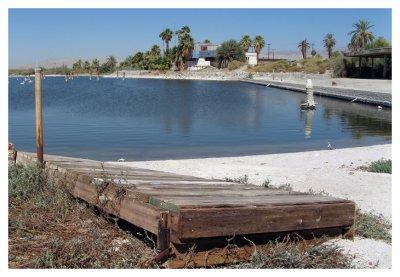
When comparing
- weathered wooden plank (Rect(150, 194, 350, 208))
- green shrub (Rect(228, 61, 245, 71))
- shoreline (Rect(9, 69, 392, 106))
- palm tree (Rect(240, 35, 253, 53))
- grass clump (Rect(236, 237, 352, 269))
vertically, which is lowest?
grass clump (Rect(236, 237, 352, 269))

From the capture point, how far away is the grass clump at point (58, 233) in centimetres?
407

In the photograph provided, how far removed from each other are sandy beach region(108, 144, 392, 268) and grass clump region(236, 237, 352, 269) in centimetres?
22

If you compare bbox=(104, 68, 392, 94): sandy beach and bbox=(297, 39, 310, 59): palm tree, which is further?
bbox=(297, 39, 310, 59): palm tree

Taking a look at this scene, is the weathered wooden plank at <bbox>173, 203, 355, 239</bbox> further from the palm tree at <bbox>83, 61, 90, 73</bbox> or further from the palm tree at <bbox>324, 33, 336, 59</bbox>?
the palm tree at <bbox>83, 61, 90, 73</bbox>

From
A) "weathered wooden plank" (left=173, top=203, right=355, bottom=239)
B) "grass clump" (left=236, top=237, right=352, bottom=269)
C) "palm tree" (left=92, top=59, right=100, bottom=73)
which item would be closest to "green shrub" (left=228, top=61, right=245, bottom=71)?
"palm tree" (left=92, top=59, right=100, bottom=73)

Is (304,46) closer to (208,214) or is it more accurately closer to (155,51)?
(155,51)

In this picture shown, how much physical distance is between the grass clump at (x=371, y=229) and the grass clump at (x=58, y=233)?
2.48m

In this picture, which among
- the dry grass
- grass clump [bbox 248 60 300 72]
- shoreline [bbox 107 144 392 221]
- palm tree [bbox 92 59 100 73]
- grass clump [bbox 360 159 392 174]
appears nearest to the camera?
shoreline [bbox 107 144 392 221]

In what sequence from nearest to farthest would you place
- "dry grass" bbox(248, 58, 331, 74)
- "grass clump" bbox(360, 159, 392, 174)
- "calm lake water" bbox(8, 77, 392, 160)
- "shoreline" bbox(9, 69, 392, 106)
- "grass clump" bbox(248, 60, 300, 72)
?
Result: "grass clump" bbox(360, 159, 392, 174) → "calm lake water" bbox(8, 77, 392, 160) → "shoreline" bbox(9, 69, 392, 106) → "dry grass" bbox(248, 58, 331, 74) → "grass clump" bbox(248, 60, 300, 72)

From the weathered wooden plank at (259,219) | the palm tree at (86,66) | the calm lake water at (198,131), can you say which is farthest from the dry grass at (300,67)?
the palm tree at (86,66)

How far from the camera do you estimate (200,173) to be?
10.3 metres

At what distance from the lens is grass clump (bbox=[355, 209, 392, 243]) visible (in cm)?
551

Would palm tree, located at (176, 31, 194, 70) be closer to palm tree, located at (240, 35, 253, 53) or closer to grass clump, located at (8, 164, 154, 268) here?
palm tree, located at (240, 35, 253, 53)

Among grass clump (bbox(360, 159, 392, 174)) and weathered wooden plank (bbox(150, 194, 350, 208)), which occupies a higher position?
weathered wooden plank (bbox(150, 194, 350, 208))
